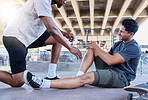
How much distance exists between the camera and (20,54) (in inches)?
57.7

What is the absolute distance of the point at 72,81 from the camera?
149cm

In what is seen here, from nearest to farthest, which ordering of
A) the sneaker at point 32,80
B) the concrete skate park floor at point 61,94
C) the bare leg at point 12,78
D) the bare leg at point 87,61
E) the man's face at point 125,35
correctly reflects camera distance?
the concrete skate park floor at point 61,94 → the sneaker at point 32,80 → the bare leg at point 12,78 → the man's face at point 125,35 → the bare leg at point 87,61

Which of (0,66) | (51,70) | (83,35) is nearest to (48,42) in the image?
(51,70)

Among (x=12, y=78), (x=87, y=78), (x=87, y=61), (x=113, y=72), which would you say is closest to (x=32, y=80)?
(x=12, y=78)

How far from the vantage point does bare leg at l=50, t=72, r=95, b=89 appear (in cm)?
145

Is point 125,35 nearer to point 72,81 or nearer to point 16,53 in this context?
point 72,81

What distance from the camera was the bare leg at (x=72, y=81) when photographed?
1.45 m

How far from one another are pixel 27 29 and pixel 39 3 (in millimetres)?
306

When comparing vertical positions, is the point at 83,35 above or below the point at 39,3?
above

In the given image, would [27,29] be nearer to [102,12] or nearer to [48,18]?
[48,18]

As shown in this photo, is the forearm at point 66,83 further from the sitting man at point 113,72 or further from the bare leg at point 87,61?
the bare leg at point 87,61

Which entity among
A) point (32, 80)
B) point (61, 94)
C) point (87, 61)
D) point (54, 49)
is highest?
point (54, 49)

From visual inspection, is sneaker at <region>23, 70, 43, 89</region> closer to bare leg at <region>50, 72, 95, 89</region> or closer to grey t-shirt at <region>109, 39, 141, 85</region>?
bare leg at <region>50, 72, 95, 89</region>

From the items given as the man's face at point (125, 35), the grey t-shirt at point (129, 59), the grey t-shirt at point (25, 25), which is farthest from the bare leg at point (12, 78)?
the man's face at point (125, 35)
